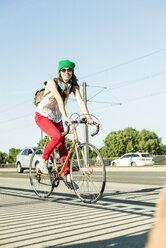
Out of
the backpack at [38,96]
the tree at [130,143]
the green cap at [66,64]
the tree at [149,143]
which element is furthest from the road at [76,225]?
the tree at [149,143]

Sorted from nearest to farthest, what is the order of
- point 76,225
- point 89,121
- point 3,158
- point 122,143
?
point 76,225 < point 89,121 < point 122,143 < point 3,158

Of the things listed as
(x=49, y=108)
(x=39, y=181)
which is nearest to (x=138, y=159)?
(x=39, y=181)

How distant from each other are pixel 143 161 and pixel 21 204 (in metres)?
29.7

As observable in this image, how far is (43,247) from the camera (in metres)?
2.48

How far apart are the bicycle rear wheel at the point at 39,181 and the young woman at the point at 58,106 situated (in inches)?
22.7

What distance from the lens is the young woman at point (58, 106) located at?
4336 mm

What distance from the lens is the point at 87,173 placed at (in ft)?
14.3

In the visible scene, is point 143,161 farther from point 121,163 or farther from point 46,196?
point 46,196

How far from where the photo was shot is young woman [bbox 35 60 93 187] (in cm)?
434

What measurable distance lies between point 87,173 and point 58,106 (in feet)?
3.45

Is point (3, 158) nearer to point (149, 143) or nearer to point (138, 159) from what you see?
point (149, 143)

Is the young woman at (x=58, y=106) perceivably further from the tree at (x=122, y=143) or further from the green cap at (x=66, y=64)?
the tree at (x=122, y=143)

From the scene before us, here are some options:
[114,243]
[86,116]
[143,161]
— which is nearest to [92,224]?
[114,243]

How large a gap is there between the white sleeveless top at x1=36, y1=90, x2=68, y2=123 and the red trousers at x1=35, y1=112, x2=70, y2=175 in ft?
0.22
